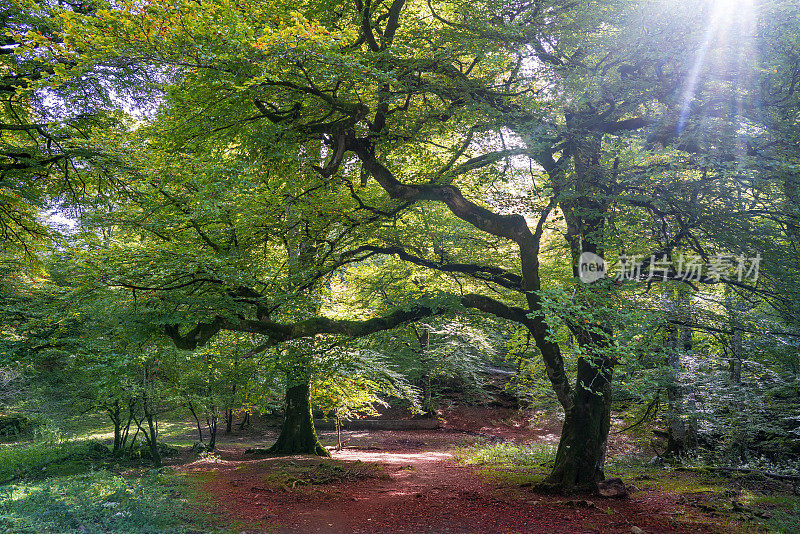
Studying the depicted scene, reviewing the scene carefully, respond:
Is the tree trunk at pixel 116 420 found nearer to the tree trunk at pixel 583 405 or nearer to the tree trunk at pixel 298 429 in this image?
the tree trunk at pixel 298 429

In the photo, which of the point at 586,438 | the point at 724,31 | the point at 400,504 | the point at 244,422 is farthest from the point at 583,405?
the point at 244,422

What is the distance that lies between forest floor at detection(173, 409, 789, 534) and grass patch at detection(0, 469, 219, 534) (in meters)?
0.56

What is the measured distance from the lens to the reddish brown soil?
614cm

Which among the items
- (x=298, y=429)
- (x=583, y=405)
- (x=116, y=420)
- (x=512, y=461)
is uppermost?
(x=583, y=405)

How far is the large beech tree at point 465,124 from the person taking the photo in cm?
508

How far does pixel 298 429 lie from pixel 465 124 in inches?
388

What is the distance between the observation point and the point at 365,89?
20.6 feet

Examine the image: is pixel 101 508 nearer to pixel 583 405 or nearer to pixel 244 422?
pixel 583 405

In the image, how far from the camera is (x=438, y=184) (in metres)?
7.71

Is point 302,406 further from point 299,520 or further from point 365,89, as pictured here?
point 365,89

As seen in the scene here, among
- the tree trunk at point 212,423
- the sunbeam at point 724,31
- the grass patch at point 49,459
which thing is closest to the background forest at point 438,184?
the sunbeam at point 724,31

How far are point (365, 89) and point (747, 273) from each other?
5616 mm

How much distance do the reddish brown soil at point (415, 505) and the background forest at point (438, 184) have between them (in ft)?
3.00

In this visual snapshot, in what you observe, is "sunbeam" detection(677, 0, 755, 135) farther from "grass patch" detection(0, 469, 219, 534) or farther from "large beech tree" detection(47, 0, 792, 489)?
"grass patch" detection(0, 469, 219, 534)
